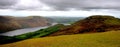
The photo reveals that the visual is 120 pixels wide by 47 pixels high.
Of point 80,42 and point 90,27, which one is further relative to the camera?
point 90,27

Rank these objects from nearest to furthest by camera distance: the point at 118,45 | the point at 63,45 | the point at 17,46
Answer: the point at 118,45 → the point at 63,45 → the point at 17,46

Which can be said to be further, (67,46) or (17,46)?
(17,46)

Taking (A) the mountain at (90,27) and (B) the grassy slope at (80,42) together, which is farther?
(A) the mountain at (90,27)

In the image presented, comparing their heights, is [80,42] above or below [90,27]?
above

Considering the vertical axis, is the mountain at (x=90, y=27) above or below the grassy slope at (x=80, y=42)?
below

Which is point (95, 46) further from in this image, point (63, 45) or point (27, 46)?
point (27, 46)

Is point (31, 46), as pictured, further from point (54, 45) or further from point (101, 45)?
point (101, 45)

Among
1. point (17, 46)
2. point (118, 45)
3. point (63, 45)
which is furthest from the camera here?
Result: point (17, 46)

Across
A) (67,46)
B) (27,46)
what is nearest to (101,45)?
(67,46)

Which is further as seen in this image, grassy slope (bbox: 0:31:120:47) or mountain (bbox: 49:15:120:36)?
mountain (bbox: 49:15:120:36)

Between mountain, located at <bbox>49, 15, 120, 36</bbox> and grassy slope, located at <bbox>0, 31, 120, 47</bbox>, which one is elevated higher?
grassy slope, located at <bbox>0, 31, 120, 47</bbox>

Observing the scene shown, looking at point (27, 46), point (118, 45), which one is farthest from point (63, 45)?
point (118, 45)
